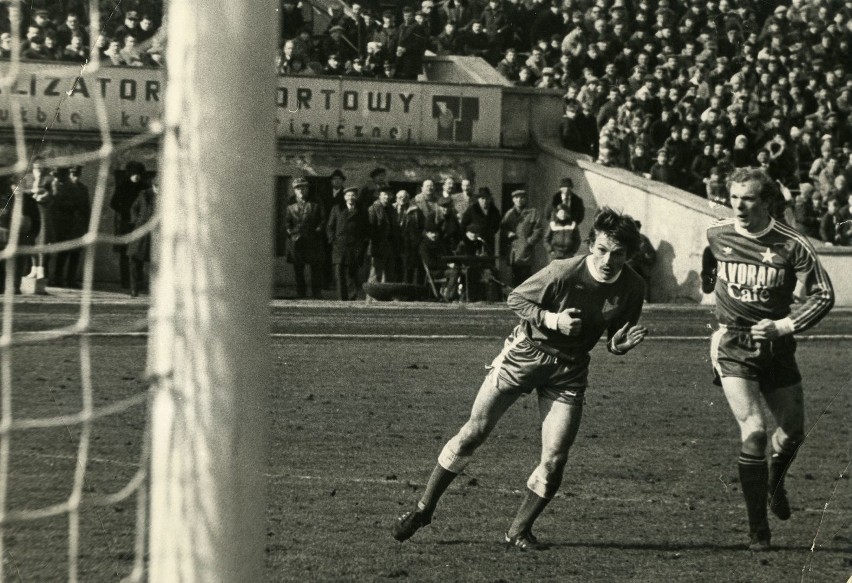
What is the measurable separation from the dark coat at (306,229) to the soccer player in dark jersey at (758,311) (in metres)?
1.52

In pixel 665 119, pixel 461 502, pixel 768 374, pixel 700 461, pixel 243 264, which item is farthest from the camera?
pixel 700 461

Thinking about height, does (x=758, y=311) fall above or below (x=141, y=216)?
below

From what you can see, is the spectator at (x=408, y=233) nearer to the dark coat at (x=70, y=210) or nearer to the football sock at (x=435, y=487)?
the football sock at (x=435, y=487)

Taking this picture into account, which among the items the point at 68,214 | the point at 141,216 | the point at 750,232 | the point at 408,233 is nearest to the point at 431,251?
the point at 408,233

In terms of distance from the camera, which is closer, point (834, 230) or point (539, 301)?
point (539, 301)

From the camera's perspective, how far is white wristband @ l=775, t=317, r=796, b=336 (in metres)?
5.48

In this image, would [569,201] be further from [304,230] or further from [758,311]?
[304,230]

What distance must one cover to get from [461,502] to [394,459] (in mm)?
653

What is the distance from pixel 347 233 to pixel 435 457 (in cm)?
176

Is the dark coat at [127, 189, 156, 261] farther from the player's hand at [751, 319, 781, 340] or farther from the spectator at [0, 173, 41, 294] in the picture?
the player's hand at [751, 319, 781, 340]

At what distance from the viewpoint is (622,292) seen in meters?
5.30

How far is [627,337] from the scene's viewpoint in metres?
5.11

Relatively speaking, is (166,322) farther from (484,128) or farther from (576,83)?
(576,83)

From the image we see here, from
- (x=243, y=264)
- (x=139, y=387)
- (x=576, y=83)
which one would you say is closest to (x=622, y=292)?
(x=576, y=83)
